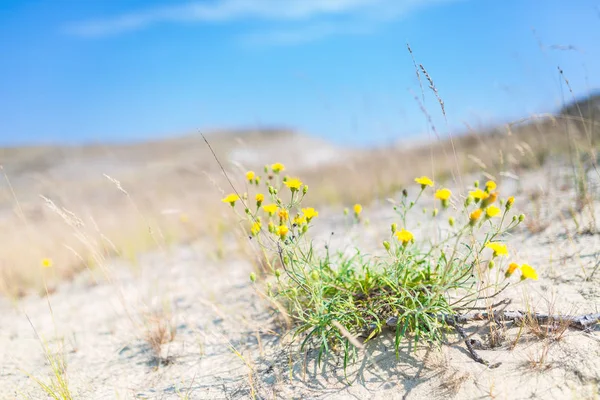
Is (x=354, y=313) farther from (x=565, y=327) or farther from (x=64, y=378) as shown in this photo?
(x=64, y=378)

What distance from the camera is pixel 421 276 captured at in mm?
2209

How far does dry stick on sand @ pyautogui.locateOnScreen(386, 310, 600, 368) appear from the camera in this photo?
1918 mm

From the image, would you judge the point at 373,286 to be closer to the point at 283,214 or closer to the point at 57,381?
the point at 283,214

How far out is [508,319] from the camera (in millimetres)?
2076

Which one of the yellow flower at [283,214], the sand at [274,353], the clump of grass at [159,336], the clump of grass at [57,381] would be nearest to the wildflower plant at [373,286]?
the yellow flower at [283,214]

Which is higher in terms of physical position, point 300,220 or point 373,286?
point 300,220

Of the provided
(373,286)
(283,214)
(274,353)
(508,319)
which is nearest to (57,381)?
(274,353)

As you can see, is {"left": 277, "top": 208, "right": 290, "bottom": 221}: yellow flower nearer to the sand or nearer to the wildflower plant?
the wildflower plant

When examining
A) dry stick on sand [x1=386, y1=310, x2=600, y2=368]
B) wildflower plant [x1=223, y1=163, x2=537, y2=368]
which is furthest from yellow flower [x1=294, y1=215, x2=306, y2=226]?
dry stick on sand [x1=386, y1=310, x2=600, y2=368]

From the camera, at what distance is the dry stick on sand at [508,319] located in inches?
75.5

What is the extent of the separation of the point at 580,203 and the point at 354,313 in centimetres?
256

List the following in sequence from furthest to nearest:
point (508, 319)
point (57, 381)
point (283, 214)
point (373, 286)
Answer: point (57, 381) → point (373, 286) → point (508, 319) → point (283, 214)

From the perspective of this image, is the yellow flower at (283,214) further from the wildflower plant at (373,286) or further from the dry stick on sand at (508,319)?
the dry stick on sand at (508,319)

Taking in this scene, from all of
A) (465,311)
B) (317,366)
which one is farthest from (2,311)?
(465,311)
